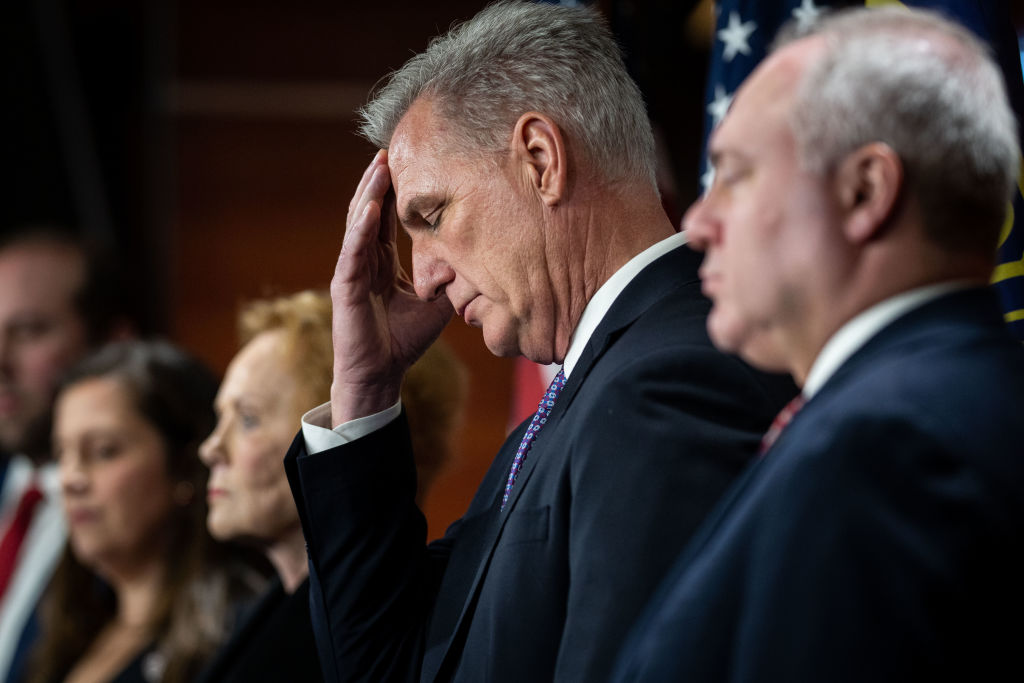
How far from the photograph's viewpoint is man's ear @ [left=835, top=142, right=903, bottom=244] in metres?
0.95

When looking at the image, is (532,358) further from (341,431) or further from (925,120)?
(925,120)

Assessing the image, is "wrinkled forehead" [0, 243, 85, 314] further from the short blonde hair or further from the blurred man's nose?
the blurred man's nose

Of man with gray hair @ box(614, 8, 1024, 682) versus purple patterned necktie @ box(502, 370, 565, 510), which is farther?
purple patterned necktie @ box(502, 370, 565, 510)

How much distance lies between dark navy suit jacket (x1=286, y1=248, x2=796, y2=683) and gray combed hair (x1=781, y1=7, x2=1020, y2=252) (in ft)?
1.35

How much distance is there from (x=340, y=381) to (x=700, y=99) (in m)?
2.37

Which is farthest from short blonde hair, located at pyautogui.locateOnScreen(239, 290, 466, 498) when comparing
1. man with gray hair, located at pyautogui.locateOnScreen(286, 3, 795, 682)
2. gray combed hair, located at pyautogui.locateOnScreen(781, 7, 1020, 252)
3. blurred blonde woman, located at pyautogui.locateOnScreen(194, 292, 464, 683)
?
gray combed hair, located at pyautogui.locateOnScreen(781, 7, 1020, 252)

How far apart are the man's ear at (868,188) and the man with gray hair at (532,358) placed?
398 millimetres

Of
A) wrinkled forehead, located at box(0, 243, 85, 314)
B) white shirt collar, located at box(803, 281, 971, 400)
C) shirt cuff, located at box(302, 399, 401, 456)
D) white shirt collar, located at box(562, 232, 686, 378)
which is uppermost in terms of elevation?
white shirt collar, located at box(803, 281, 971, 400)

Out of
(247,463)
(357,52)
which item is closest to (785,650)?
(247,463)

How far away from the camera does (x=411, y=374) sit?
8.14 ft

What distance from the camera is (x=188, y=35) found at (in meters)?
5.50

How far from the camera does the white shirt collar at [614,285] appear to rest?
1.59m

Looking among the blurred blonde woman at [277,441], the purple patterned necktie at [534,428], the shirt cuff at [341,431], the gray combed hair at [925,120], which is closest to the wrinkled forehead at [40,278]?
the blurred blonde woman at [277,441]

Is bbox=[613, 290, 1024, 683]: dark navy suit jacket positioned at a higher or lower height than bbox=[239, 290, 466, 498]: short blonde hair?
higher
